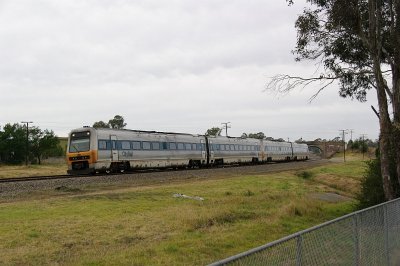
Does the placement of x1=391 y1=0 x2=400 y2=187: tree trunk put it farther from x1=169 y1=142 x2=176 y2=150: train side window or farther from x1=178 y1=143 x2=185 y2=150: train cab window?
x1=178 y1=143 x2=185 y2=150: train cab window

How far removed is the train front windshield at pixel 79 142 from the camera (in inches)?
1134

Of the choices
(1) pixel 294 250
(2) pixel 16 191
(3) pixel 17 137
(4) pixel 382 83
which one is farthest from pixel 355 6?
(3) pixel 17 137

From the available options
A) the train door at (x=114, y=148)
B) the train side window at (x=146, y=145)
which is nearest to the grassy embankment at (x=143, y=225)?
the train door at (x=114, y=148)

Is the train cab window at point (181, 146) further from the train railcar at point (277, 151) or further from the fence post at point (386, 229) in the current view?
the fence post at point (386, 229)

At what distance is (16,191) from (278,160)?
5069 cm

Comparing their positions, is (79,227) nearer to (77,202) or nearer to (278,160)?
(77,202)

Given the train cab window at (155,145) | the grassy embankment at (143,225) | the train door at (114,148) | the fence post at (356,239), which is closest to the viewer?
the fence post at (356,239)

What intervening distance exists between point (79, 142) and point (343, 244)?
25.2 metres

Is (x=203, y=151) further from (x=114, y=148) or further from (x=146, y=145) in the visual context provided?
(x=114, y=148)

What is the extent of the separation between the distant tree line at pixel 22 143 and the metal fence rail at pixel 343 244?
7716 cm

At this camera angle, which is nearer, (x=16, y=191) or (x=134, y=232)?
(x=134, y=232)

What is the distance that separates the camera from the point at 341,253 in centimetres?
570

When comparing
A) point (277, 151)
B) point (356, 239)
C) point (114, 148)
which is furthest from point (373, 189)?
point (277, 151)

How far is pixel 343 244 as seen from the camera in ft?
18.9
